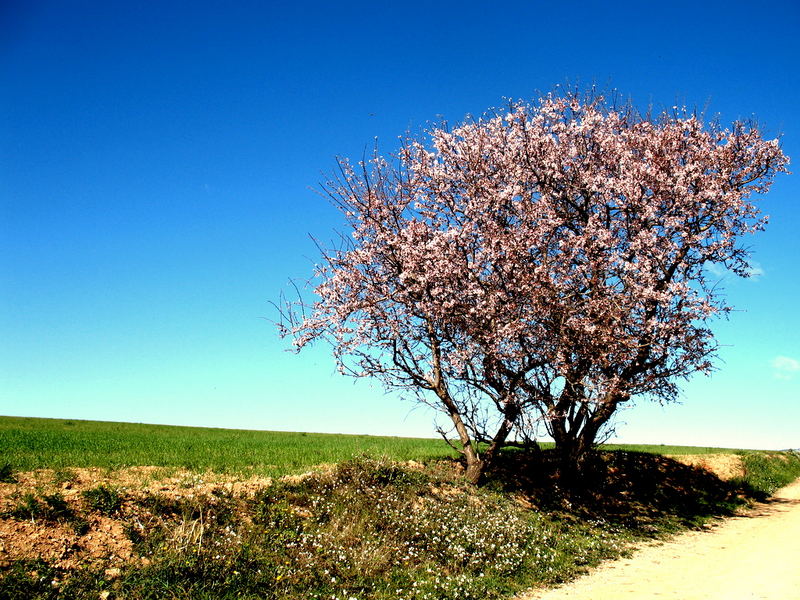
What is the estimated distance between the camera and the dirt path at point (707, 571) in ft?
38.7

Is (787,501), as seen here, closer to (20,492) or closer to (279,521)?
(279,521)

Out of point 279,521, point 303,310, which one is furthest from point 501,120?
point 279,521

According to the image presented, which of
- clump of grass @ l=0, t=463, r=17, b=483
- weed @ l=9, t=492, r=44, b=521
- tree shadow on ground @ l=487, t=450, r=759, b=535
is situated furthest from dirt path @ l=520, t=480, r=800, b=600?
clump of grass @ l=0, t=463, r=17, b=483

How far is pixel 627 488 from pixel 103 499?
21.8 m

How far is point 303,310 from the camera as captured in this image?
67.2 ft

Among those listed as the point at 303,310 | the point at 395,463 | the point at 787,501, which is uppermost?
the point at 303,310

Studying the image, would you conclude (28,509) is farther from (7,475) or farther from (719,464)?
(719,464)

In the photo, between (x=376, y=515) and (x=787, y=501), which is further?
(x=787, y=501)

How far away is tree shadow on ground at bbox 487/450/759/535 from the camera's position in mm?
20422

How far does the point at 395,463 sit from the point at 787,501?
22134 mm

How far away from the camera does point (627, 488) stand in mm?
24953

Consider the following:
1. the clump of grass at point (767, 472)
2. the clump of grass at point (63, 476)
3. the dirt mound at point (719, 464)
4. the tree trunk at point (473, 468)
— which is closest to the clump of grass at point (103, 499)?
the clump of grass at point (63, 476)

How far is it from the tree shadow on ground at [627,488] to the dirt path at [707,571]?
7.22ft

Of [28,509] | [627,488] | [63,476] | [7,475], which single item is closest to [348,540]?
[28,509]
